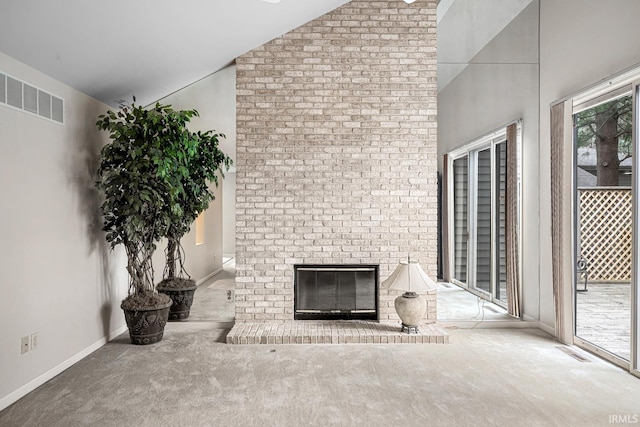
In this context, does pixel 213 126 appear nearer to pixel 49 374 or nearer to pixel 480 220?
pixel 49 374

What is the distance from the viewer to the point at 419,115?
4609 mm

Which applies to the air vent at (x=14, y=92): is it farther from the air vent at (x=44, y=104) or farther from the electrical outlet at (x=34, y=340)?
the electrical outlet at (x=34, y=340)

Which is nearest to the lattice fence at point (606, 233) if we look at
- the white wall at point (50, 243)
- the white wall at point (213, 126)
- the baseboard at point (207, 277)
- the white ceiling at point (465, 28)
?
the white ceiling at point (465, 28)

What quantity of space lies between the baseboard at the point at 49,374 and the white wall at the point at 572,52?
434 centimetres

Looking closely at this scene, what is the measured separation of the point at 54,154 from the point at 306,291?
2.60 metres

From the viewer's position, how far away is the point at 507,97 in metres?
4.77

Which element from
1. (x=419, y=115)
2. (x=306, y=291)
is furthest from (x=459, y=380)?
(x=419, y=115)

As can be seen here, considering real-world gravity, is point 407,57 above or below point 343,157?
above

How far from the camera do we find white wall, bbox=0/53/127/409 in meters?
2.91

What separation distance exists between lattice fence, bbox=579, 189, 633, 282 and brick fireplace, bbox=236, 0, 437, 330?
137cm

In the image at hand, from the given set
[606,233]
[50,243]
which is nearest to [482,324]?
[606,233]

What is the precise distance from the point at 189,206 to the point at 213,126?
88cm

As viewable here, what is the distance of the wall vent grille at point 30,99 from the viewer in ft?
9.50

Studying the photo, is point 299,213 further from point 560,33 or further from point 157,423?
point 560,33
